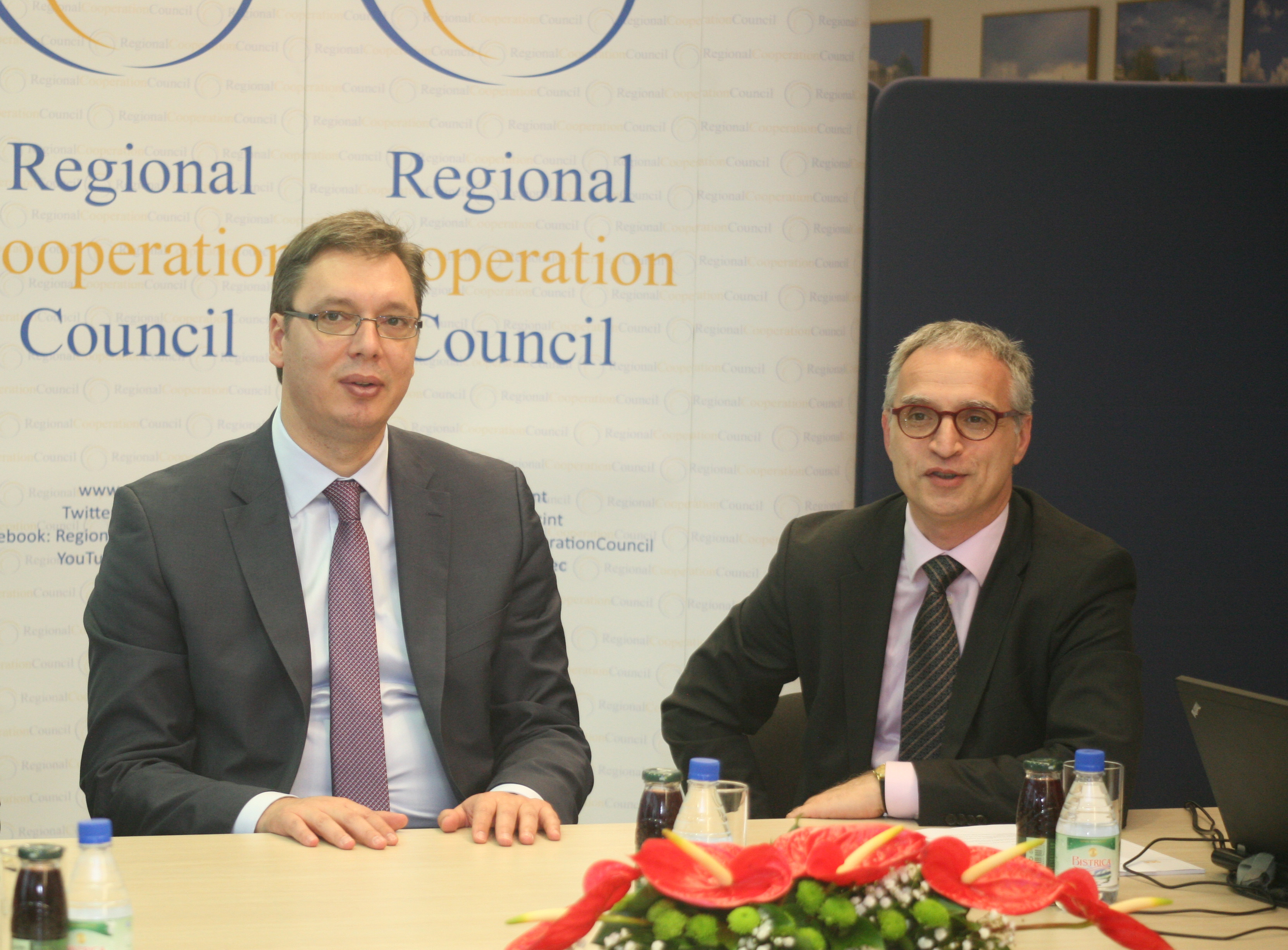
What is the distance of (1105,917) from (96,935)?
1000 mm

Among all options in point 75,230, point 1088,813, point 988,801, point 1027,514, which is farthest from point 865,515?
point 75,230

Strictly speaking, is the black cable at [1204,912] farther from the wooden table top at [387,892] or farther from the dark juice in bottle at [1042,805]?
the dark juice in bottle at [1042,805]

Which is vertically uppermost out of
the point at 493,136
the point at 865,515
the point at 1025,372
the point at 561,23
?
the point at 561,23

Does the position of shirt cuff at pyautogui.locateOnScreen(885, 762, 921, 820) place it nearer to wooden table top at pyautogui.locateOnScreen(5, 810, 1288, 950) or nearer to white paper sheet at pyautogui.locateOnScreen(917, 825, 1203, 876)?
white paper sheet at pyautogui.locateOnScreen(917, 825, 1203, 876)

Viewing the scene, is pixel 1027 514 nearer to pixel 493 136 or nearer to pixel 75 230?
pixel 493 136

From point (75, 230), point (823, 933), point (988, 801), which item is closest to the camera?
point (823, 933)

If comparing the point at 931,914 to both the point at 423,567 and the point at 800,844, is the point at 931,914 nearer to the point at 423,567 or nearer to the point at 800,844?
the point at 800,844

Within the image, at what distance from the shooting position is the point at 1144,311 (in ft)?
12.9

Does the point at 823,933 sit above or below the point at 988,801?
above

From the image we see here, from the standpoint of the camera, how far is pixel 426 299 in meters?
3.73

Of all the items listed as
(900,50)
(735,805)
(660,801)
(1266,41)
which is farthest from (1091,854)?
(900,50)

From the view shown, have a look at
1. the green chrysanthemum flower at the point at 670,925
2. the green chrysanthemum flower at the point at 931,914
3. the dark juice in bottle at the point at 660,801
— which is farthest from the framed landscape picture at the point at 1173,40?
the green chrysanthemum flower at the point at 670,925

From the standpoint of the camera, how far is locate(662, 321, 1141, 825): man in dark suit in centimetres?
248

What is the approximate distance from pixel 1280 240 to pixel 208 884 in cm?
355
